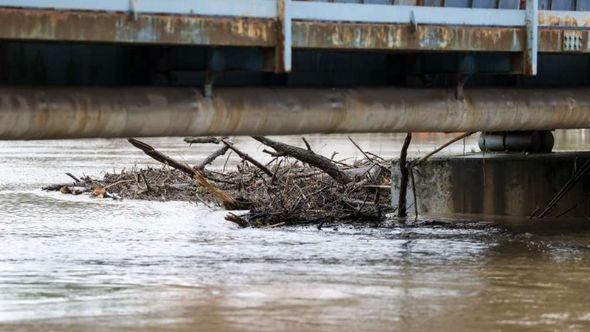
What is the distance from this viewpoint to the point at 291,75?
1475 centimetres

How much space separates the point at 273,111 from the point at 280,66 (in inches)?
34.1

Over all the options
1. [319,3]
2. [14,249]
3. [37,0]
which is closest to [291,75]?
[319,3]

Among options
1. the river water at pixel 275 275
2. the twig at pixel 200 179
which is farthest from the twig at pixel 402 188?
the twig at pixel 200 179

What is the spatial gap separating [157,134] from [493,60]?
4.38m

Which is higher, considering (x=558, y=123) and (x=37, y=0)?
(x=37, y=0)

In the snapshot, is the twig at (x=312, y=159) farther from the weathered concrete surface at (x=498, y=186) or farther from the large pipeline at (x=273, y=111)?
the large pipeline at (x=273, y=111)

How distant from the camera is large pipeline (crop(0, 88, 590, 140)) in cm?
1227

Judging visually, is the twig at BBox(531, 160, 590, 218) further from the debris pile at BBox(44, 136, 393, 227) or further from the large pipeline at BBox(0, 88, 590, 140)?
the large pipeline at BBox(0, 88, 590, 140)

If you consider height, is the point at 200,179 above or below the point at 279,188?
above

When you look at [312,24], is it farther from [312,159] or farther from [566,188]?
[312,159]

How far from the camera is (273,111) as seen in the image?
13.7 meters

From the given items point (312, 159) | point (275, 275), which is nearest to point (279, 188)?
point (312, 159)

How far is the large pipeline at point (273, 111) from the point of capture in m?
12.3

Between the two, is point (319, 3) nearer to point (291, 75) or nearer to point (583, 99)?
point (291, 75)
